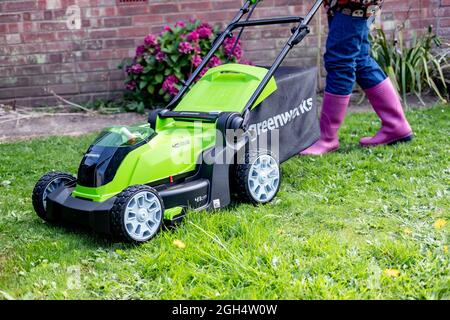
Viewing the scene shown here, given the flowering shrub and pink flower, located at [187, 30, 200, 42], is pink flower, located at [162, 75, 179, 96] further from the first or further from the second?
pink flower, located at [187, 30, 200, 42]

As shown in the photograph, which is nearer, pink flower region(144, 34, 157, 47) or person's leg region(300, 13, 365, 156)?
person's leg region(300, 13, 365, 156)

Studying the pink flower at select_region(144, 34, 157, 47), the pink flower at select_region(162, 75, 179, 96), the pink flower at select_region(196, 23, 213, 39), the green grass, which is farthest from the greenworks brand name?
the pink flower at select_region(144, 34, 157, 47)

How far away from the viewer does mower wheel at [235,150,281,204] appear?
3.14 meters

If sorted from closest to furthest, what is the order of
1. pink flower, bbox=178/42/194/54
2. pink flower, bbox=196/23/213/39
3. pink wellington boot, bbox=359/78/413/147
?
pink wellington boot, bbox=359/78/413/147
pink flower, bbox=178/42/194/54
pink flower, bbox=196/23/213/39

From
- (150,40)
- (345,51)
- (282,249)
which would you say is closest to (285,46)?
(345,51)

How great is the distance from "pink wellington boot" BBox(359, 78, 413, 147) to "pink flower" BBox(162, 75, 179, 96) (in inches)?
73.5

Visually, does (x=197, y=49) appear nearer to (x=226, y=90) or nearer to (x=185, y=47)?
(x=185, y=47)

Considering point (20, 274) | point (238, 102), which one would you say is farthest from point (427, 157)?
point (20, 274)

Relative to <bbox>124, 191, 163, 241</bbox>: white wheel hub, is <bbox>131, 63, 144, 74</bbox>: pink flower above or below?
above

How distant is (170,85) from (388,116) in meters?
2.02

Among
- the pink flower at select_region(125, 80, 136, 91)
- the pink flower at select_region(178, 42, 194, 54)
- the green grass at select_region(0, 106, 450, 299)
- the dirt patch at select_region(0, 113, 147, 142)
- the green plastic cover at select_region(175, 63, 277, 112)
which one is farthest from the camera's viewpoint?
the pink flower at select_region(125, 80, 136, 91)

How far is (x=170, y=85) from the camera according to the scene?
17.9ft

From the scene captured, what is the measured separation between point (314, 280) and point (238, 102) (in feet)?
4.07

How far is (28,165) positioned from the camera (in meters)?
4.16
